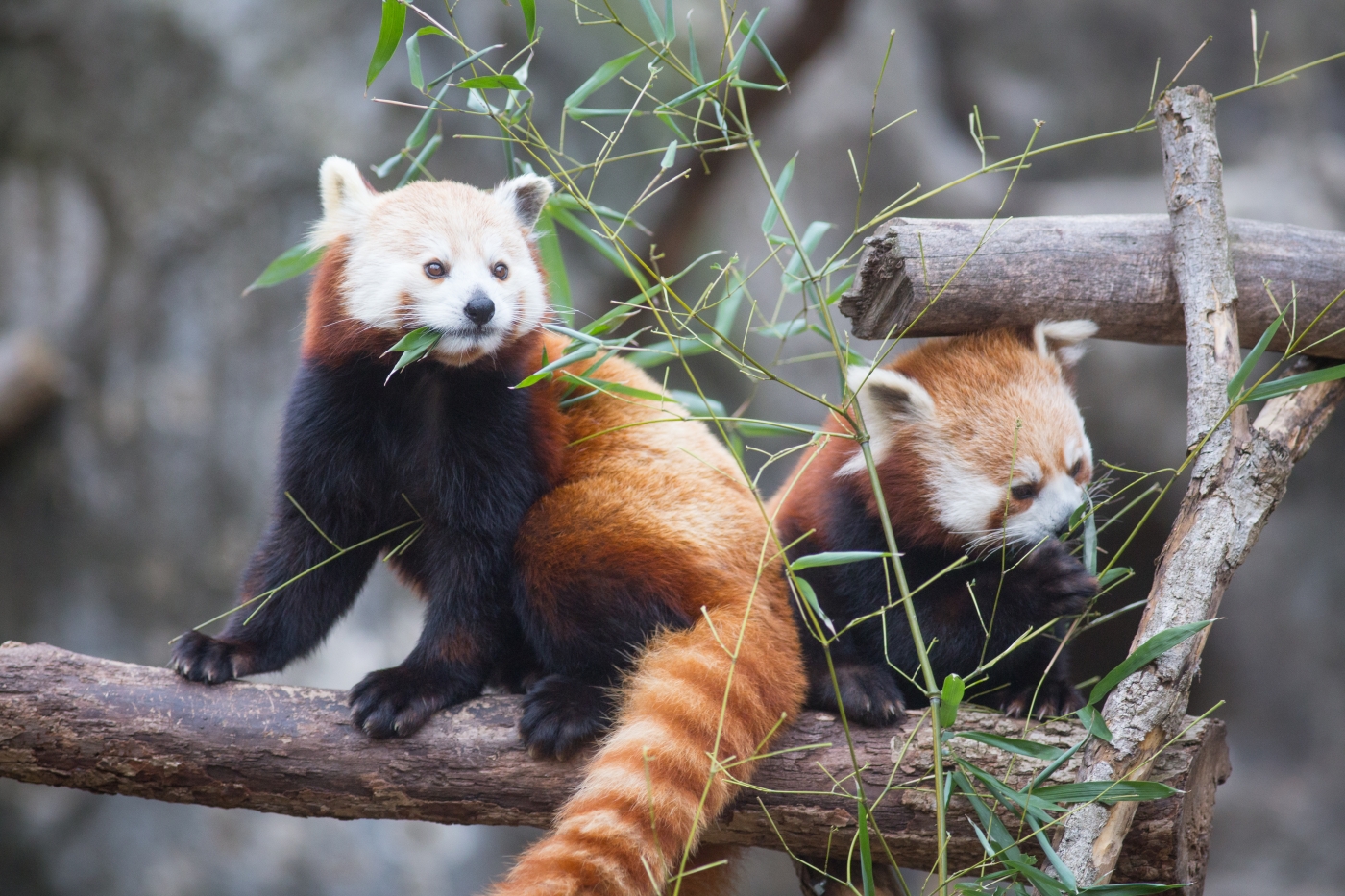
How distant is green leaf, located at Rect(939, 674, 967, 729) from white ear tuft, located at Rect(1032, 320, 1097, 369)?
106cm

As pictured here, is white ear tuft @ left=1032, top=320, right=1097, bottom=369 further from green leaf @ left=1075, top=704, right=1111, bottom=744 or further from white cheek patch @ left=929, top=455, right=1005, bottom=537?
green leaf @ left=1075, top=704, right=1111, bottom=744

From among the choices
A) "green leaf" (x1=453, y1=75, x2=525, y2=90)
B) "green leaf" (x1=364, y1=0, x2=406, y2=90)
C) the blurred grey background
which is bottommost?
the blurred grey background

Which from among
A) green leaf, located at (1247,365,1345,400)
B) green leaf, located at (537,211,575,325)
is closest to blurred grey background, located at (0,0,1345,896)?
green leaf, located at (537,211,575,325)

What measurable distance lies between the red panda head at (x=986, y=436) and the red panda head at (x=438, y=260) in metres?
0.89

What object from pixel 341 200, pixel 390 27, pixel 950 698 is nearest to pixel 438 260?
pixel 341 200

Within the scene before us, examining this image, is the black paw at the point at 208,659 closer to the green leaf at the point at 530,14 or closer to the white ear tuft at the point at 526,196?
the white ear tuft at the point at 526,196

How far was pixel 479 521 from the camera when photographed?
2303 mm

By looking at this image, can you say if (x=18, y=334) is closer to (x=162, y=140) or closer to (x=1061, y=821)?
(x=162, y=140)

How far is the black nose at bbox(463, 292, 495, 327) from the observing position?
2188 mm

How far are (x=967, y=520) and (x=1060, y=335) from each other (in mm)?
550

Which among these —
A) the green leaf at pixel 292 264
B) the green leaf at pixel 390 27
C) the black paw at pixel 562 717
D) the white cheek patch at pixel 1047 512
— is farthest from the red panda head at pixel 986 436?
the green leaf at pixel 292 264

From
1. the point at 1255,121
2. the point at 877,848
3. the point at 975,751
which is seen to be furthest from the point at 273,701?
the point at 1255,121

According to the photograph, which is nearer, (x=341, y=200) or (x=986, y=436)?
(x=986, y=436)

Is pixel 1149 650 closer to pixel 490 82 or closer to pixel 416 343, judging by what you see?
pixel 416 343
